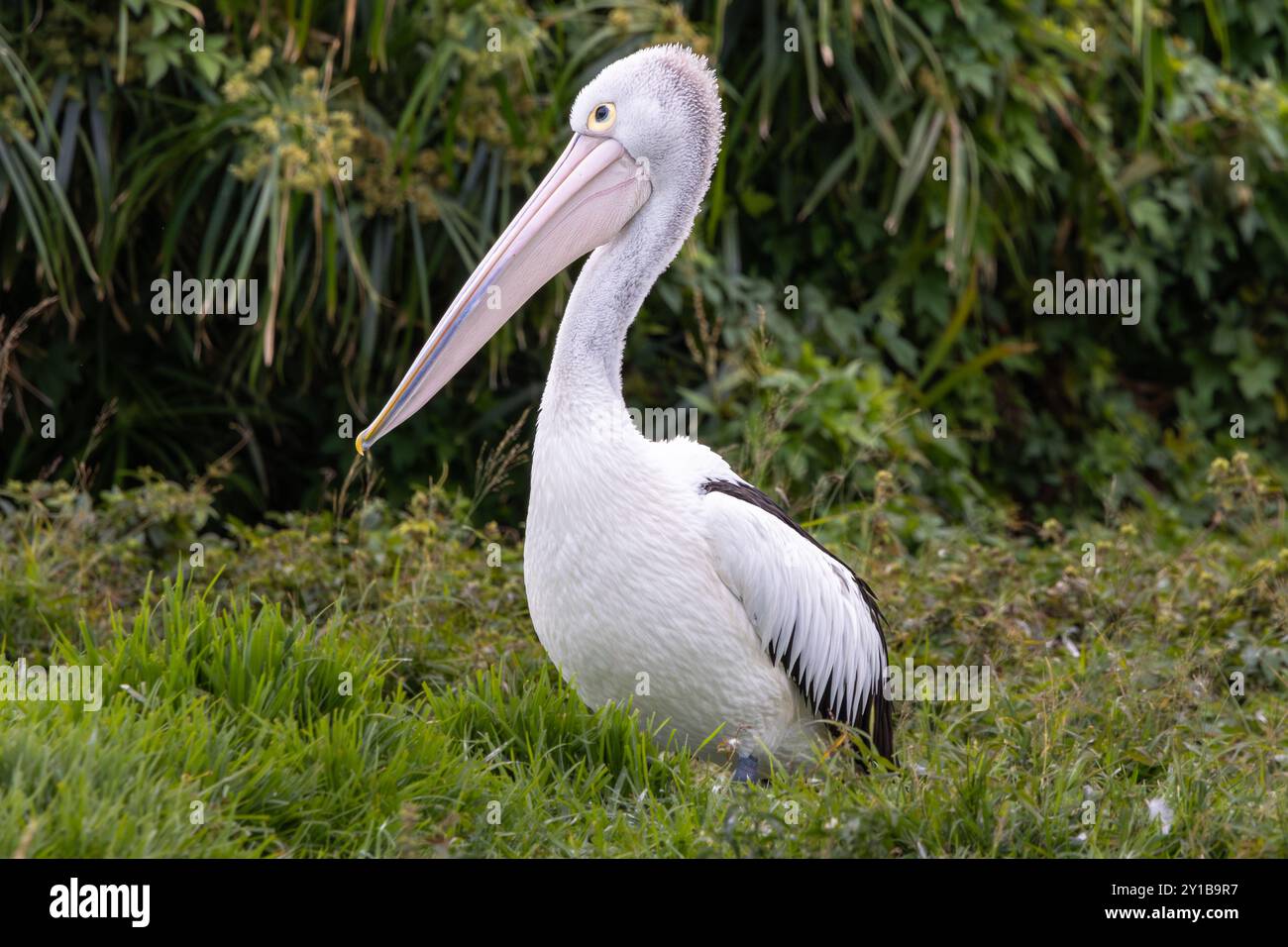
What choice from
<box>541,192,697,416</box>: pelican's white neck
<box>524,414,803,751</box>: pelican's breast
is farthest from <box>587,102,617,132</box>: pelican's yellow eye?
<box>524,414,803,751</box>: pelican's breast

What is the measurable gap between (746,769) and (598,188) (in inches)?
54.5

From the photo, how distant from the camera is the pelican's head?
12.5 ft

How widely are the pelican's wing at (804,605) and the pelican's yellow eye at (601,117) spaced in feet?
2.85

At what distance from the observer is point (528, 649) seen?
4.32 meters

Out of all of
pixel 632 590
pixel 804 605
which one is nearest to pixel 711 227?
pixel 804 605

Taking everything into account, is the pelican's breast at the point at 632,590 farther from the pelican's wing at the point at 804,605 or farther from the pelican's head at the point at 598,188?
the pelican's head at the point at 598,188

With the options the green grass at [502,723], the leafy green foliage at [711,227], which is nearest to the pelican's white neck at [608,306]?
the green grass at [502,723]

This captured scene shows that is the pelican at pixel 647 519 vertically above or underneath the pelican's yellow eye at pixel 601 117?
underneath

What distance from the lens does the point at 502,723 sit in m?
3.59

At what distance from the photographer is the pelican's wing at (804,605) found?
3.68m

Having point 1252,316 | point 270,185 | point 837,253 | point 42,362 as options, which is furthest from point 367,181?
point 1252,316

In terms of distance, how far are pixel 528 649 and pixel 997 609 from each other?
54.4 inches

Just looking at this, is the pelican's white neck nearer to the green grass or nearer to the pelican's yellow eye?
the pelican's yellow eye
